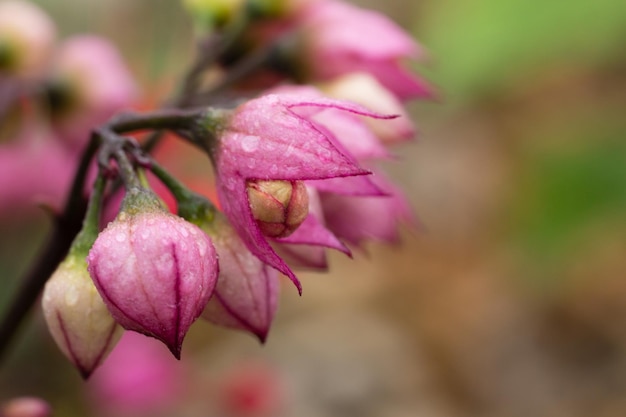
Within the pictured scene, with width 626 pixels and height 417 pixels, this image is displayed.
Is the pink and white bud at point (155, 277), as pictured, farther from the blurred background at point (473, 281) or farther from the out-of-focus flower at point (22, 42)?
the blurred background at point (473, 281)

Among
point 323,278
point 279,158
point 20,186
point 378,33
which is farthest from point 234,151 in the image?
point 323,278

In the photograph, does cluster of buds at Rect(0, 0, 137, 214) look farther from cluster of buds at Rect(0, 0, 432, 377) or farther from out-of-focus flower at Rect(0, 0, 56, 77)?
cluster of buds at Rect(0, 0, 432, 377)

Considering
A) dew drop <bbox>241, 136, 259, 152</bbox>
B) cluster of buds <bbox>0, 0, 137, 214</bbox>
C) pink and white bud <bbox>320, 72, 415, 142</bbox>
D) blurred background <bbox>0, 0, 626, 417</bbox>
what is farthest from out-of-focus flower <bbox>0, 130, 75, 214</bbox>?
dew drop <bbox>241, 136, 259, 152</bbox>

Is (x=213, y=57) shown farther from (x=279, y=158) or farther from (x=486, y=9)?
(x=486, y=9)

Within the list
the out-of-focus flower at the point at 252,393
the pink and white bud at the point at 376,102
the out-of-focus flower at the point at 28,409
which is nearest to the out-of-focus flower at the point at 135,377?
the out-of-focus flower at the point at 252,393

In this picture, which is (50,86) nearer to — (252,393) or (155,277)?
(155,277)

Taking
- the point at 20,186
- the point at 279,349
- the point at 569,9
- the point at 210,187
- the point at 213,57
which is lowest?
the point at 279,349
